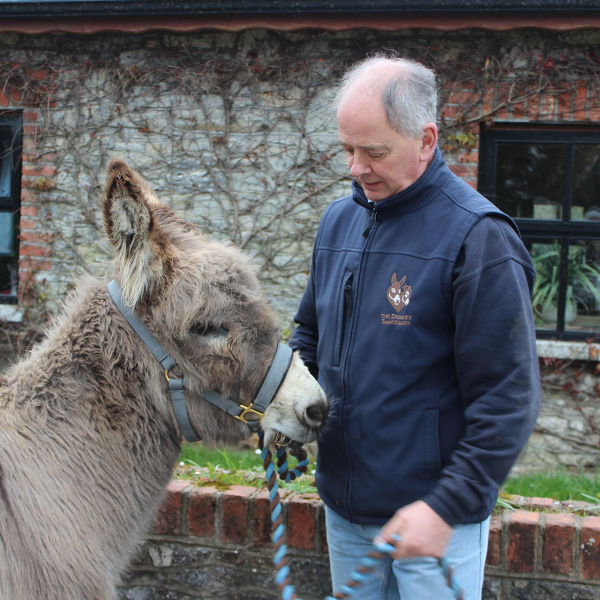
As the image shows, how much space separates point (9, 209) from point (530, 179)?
5.02 m

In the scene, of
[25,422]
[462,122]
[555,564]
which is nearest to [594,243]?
[462,122]

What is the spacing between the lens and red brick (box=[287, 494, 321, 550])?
300 centimetres

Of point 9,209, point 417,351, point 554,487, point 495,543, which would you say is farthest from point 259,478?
point 9,209

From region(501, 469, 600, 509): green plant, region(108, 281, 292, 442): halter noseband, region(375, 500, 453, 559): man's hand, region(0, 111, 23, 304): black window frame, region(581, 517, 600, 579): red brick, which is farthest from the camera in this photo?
region(0, 111, 23, 304): black window frame

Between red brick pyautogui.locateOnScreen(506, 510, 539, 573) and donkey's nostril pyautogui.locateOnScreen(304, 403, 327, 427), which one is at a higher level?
donkey's nostril pyautogui.locateOnScreen(304, 403, 327, 427)

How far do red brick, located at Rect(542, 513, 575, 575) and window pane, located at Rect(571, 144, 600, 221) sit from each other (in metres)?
3.61

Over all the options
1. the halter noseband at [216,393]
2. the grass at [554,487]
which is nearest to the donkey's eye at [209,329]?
the halter noseband at [216,393]

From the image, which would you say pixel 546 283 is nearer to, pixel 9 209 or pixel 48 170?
pixel 48 170

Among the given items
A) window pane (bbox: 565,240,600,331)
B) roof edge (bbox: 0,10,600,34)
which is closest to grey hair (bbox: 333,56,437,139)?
roof edge (bbox: 0,10,600,34)

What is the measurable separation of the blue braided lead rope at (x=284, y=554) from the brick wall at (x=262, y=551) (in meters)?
0.53

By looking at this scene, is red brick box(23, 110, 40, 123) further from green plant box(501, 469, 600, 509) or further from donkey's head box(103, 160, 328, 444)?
green plant box(501, 469, 600, 509)

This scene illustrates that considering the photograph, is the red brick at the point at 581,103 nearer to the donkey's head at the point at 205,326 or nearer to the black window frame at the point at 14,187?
the donkey's head at the point at 205,326

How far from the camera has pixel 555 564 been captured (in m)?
2.81

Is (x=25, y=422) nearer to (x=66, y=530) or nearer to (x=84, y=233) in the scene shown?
(x=66, y=530)
